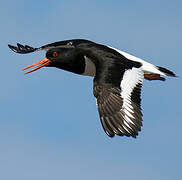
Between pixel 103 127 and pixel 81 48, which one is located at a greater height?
pixel 81 48

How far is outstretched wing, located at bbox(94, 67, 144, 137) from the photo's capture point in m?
11.4

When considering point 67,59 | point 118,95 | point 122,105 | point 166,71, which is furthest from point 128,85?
point 67,59

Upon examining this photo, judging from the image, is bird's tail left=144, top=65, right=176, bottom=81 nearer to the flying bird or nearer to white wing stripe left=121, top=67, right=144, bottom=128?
the flying bird

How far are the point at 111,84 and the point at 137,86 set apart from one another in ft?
1.58

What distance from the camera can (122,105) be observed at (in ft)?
38.4

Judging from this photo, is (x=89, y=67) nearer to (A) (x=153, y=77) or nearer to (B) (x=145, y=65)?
(B) (x=145, y=65)

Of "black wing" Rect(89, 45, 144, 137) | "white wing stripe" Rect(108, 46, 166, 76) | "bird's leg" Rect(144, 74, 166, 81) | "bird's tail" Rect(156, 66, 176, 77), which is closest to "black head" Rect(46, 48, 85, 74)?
"white wing stripe" Rect(108, 46, 166, 76)

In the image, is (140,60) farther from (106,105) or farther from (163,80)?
(106,105)

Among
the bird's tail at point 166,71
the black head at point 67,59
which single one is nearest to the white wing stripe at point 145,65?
the bird's tail at point 166,71

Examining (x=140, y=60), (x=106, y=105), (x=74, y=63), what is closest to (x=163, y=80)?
(x=140, y=60)

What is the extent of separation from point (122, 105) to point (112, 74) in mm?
744

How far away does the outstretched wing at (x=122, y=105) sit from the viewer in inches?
449

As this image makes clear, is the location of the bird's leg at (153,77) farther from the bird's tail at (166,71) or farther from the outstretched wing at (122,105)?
the outstretched wing at (122,105)

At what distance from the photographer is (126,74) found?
483 inches
